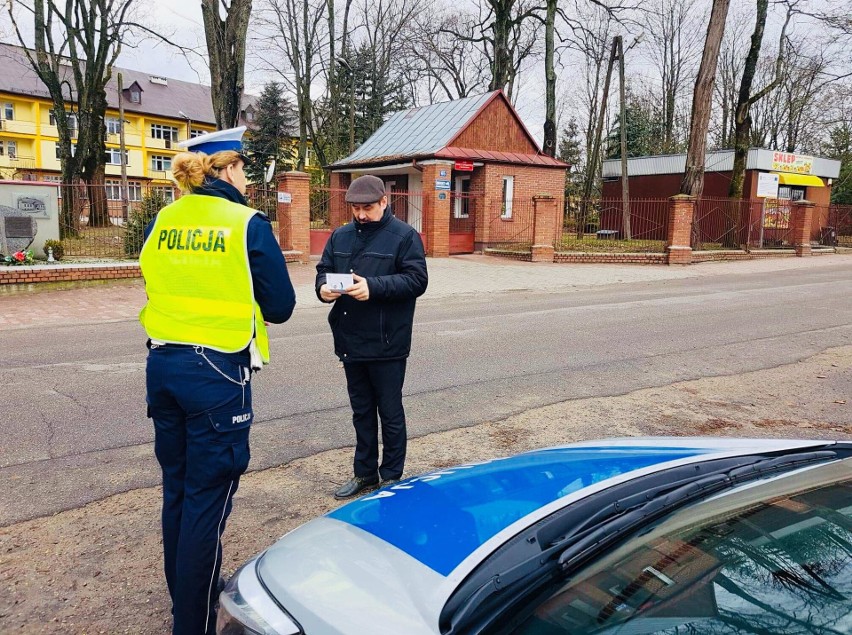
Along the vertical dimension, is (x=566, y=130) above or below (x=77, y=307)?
above

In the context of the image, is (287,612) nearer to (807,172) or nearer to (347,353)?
A: (347,353)

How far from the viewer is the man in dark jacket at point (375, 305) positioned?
3695mm

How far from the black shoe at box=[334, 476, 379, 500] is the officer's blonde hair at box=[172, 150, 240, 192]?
2115mm

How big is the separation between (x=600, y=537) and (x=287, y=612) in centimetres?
75

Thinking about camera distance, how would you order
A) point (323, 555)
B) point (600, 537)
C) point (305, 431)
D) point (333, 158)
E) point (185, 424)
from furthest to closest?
point (333, 158), point (305, 431), point (185, 424), point (323, 555), point (600, 537)

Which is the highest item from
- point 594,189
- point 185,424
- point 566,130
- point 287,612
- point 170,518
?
point 566,130

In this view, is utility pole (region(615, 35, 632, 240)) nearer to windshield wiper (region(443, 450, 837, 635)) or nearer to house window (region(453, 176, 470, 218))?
house window (region(453, 176, 470, 218))

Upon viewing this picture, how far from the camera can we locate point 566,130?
2068 inches

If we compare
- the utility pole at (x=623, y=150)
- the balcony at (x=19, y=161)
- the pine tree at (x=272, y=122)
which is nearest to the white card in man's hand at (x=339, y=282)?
the utility pole at (x=623, y=150)

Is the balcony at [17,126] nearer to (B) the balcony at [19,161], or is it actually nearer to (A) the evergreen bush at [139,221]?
(B) the balcony at [19,161]

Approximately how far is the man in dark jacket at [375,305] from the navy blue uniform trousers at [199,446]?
3.99 ft

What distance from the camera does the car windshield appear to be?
49.6 inches

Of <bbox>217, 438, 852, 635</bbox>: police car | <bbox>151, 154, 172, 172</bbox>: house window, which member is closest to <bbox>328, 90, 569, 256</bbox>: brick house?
<bbox>217, 438, 852, 635</bbox>: police car

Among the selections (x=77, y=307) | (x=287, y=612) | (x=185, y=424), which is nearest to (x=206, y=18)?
(x=77, y=307)
